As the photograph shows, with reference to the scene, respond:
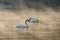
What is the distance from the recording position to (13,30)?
2051 mm

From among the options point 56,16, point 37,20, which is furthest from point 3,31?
point 56,16

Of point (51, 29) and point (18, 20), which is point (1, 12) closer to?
point (18, 20)

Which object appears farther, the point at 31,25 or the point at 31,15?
the point at 31,15

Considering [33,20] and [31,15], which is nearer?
[33,20]

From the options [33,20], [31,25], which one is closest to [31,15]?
[33,20]

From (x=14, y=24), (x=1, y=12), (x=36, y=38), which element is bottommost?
(x=36, y=38)

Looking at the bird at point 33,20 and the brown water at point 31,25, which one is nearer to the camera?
the brown water at point 31,25

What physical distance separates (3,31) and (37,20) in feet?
1.50

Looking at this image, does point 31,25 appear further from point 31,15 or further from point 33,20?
point 31,15

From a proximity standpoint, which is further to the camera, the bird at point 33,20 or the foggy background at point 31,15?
the bird at point 33,20

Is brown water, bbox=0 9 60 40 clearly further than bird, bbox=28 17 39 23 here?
No

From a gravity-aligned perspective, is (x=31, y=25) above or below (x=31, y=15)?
below

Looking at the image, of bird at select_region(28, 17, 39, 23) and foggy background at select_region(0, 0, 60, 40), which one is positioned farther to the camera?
bird at select_region(28, 17, 39, 23)

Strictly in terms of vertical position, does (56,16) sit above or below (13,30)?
above
